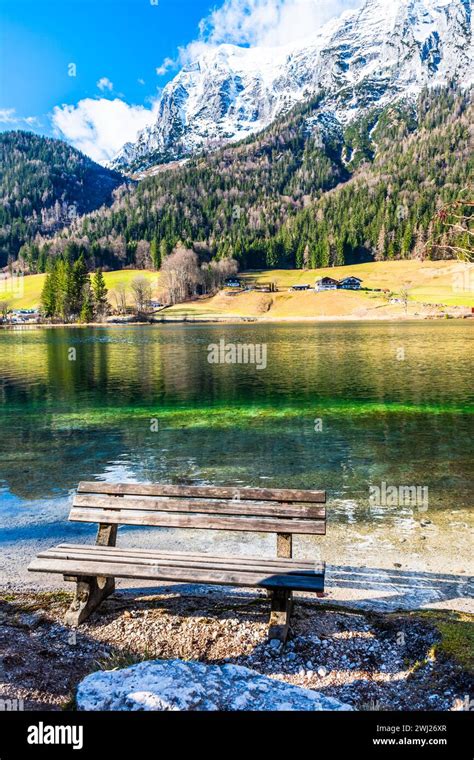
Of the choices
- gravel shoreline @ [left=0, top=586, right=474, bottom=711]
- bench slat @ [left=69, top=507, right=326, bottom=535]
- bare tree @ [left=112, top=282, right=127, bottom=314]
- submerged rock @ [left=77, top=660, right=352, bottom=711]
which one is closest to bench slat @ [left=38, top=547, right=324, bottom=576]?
bench slat @ [left=69, top=507, right=326, bottom=535]

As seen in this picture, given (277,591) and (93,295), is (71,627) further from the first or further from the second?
(93,295)

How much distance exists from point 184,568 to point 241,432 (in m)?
15.2

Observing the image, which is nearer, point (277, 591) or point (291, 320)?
point (277, 591)

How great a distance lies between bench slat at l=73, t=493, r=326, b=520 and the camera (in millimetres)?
7535

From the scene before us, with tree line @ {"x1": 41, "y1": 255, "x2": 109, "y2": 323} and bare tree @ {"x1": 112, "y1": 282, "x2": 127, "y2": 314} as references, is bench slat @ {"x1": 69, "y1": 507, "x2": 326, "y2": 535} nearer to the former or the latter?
tree line @ {"x1": 41, "y1": 255, "x2": 109, "y2": 323}

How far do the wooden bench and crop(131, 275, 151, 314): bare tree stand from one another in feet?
542

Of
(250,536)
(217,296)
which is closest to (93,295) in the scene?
(217,296)

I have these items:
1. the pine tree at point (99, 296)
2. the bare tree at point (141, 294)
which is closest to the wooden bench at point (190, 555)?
the pine tree at point (99, 296)

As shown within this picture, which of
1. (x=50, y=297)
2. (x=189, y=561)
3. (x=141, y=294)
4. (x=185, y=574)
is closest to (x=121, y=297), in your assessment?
(x=141, y=294)

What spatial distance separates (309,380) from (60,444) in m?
21.9

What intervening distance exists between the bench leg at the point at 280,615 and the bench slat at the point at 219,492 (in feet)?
4.66

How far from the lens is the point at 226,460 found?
17656mm

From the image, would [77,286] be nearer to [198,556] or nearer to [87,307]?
[87,307]

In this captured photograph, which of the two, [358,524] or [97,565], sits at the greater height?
[97,565]
